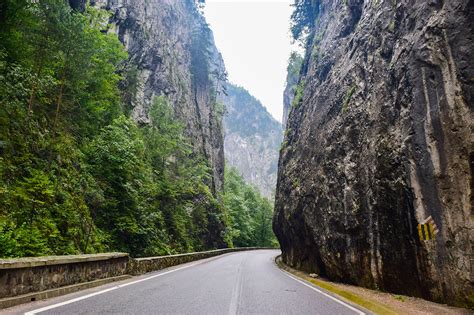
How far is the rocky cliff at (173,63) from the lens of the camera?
34938mm

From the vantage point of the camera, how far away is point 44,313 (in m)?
5.02

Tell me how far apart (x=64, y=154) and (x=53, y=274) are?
33.5 feet

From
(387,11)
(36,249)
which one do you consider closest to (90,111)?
(36,249)

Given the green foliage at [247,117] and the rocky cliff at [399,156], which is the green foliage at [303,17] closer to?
the rocky cliff at [399,156]

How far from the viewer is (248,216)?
5672 cm

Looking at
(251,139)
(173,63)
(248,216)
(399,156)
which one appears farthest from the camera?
(251,139)

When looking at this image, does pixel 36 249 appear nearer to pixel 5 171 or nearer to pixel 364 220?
pixel 5 171

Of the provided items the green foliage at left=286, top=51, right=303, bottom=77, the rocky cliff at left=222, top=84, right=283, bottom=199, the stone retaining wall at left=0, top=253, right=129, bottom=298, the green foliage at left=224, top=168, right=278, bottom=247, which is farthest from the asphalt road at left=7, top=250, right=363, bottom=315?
the rocky cliff at left=222, top=84, right=283, bottom=199

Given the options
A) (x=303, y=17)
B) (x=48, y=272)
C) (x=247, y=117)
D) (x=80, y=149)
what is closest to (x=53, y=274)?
(x=48, y=272)

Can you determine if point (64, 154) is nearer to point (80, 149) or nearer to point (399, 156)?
point (80, 149)

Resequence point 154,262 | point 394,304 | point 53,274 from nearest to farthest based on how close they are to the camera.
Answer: point 53,274 < point 394,304 < point 154,262

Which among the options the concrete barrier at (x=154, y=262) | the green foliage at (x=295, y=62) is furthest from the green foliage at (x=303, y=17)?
the concrete barrier at (x=154, y=262)

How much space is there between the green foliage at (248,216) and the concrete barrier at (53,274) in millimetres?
41447

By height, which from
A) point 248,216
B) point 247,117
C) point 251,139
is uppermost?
point 247,117
